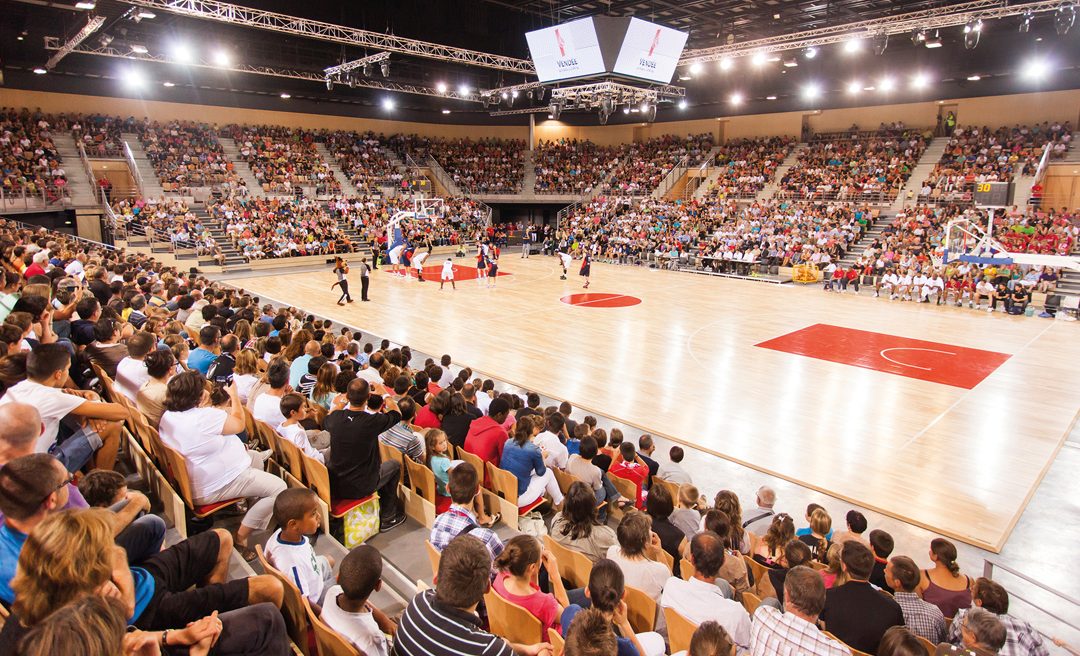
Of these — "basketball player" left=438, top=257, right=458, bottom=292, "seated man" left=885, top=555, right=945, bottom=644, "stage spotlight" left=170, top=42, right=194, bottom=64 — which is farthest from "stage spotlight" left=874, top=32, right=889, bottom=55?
"stage spotlight" left=170, top=42, right=194, bottom=64

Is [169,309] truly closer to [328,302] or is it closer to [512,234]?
[328,302]

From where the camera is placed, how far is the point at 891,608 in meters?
3.21

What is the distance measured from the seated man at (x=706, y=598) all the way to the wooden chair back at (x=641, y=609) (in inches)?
3.5

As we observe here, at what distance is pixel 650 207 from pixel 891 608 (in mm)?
26098

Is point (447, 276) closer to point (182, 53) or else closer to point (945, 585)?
point (182, 53)

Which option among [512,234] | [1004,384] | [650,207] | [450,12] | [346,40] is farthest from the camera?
[512,234]

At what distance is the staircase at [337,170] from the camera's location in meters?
29.5

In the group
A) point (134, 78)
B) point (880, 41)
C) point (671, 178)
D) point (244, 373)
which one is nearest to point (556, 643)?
point (244, 373)

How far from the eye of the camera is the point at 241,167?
2728 cm

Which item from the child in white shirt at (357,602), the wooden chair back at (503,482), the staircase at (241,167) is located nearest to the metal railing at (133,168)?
the staircase at (241,167)

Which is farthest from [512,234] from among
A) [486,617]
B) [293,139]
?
[486,617]

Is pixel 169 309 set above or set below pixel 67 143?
below

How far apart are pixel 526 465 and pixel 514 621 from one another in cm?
197

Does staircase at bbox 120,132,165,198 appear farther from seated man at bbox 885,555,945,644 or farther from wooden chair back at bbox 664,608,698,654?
seated man at bbox 885,555,945,644
